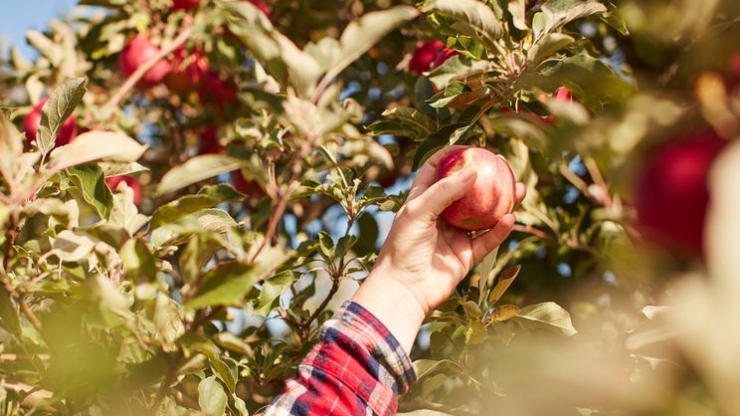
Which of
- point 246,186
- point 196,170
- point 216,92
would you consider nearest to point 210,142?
Result: point 216,92

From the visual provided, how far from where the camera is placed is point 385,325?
1406mm

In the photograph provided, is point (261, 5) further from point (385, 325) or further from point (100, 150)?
point (100, 150)

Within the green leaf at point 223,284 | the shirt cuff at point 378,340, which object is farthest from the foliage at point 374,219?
the shirt cuff at point 378,340

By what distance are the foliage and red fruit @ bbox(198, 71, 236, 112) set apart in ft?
0.08

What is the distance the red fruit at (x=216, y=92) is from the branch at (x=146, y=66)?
157mm

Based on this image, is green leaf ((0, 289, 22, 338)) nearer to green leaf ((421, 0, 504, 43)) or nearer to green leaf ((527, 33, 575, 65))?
green leaf ((421, 0, 504, 43))

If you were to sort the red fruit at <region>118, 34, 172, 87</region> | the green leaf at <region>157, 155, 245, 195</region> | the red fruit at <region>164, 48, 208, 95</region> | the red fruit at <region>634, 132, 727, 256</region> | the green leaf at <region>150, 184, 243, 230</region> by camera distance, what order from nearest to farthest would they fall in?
the red fruit at <region>634, 132, 727, 256</region>
the green leaf at <region>157, 155, 245, 195</region>
the green leaf at <region>150, 184, 243, 230</region>
the red fruit at <region>118, 34, 172, 87</region>
the red fruit at <region>164, 48, 208, 95</region>

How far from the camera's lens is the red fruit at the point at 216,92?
280 centimetres

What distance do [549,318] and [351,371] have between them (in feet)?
1.19

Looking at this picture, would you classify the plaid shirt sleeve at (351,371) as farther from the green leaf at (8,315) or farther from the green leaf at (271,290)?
the green leaf at (8,315)

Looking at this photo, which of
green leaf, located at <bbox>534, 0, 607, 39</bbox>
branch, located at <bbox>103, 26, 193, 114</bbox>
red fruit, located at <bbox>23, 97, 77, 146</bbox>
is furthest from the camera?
branch, located at <bbox>103, 26, 193, 114</bbox>

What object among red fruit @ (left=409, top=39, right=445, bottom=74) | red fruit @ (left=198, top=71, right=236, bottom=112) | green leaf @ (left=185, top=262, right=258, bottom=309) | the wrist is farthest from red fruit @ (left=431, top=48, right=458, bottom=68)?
red fruit @ (left=198, top=71, right=236, bottom=112)

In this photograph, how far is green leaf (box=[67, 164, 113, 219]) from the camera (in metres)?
1.18

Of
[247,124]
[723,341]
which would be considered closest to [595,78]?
[723,341]
